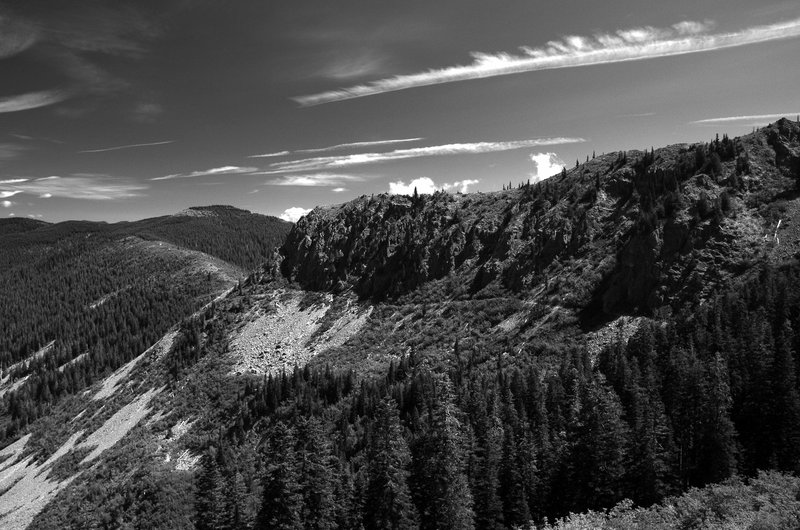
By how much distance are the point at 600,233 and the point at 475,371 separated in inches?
1458

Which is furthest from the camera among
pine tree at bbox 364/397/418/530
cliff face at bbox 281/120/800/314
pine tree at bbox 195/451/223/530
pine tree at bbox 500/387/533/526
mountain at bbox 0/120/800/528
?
cliff face at bbox 281/120/800/314

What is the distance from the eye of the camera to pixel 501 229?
99.1 metres

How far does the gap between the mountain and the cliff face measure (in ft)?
1.32

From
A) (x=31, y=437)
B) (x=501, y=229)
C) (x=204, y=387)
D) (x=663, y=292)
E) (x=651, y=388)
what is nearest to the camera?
(x=651, y=388)

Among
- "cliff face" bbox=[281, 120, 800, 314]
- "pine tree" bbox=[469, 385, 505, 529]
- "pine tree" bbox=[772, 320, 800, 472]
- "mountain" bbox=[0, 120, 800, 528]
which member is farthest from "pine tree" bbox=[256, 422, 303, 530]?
"cliff face" bbox=[281, 120, 800, 314]

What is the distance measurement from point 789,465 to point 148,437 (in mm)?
86240

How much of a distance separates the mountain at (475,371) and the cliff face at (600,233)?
15.8 inches

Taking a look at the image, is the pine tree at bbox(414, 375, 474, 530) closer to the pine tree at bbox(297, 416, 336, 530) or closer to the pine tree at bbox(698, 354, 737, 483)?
the pine tree at bbox(297, 416, 336, 530)

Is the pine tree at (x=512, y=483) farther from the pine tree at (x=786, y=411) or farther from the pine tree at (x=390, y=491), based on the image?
the pine tree at (x=786, y=411)

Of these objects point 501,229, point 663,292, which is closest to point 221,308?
point 501,229

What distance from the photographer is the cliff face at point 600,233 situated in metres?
65.2

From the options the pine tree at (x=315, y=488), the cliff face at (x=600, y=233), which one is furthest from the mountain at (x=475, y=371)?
the cliff face at (x=600, y=233)

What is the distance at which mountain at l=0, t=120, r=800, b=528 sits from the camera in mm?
34438

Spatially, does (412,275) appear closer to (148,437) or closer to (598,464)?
(148,437)
